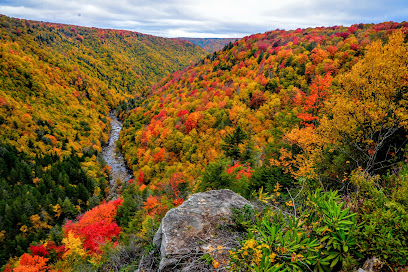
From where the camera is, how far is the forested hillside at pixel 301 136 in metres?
4.35

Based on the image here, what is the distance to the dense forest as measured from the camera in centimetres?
458

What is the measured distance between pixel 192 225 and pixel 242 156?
23.3 metres

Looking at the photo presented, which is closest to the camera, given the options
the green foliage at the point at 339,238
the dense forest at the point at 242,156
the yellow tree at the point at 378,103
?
the green foliage at the point at 339,238

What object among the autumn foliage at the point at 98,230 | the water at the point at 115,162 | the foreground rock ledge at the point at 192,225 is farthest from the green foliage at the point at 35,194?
the foreground rock ledge at the point at 192,225

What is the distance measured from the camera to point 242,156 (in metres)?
30.0

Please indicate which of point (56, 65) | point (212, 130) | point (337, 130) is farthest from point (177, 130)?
point (56, 65)

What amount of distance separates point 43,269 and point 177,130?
5006cm

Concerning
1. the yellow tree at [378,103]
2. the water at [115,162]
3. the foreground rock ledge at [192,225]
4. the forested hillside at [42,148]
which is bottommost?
the water at [115,162]

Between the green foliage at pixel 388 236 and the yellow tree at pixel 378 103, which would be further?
the yellow tree at pixel 378 103

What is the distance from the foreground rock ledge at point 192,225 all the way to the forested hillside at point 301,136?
2277 mm

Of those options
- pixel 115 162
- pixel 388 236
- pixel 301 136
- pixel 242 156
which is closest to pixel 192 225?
pixel 388 236

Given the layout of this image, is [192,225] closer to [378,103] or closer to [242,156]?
[378,103]

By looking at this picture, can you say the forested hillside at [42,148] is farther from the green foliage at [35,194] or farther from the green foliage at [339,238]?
the green foliage at [339,238]

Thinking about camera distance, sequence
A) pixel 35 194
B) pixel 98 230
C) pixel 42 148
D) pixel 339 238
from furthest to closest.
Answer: pixel 42 148, pixel 35 194, pixel 98 230, pixel 339 238
